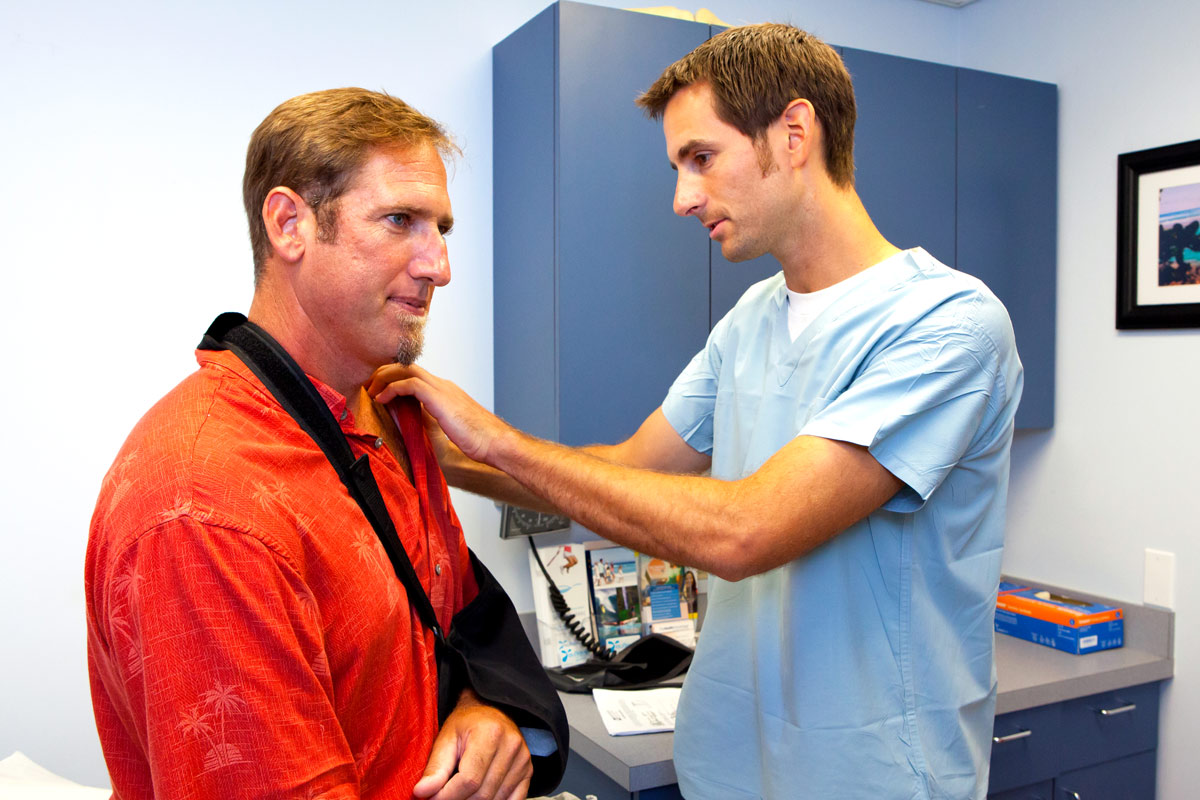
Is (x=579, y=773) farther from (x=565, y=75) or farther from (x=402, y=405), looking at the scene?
(x=565, y=75)

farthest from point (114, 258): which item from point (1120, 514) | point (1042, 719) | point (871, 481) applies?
point (1120, 514)

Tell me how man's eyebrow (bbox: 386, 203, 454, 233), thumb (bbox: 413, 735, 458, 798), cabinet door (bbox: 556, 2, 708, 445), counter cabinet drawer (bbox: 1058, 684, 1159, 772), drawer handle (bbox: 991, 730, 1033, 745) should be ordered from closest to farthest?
thumb (bbox: 413, 735, 458, 798) → man's eyebrow (bbox: 386, 203, 454, 233) → cabinet door (bbox: 556, 2, 708, 445) → drawer handle (bbox: 991, 730, 1033, 745) → counter cabinet drawer (bbox: 1058, 684, 1159, 772)

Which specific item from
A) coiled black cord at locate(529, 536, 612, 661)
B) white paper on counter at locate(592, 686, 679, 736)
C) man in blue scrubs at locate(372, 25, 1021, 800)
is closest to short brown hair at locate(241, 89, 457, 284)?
man in blue scrubs at locate(372, 25, 1021, 800)

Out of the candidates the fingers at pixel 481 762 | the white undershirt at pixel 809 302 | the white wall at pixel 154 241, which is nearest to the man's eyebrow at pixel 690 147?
the white undershirt at pixel 809 302

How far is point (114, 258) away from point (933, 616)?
1.71 m

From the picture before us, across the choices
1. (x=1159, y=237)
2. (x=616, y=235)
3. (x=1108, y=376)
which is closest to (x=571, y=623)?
(x=616, y=235)

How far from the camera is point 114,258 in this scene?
195 cm

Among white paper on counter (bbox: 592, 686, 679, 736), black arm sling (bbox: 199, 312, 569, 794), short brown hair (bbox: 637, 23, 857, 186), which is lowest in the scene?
white paper on counter (bbox: 592, 686, 679, 736)

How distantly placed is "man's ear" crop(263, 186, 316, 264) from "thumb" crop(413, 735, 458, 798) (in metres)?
0.60

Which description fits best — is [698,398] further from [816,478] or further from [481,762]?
[481,762]

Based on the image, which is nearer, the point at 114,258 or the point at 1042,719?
the point at 114,258

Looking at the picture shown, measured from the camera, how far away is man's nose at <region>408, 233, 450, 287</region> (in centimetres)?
119

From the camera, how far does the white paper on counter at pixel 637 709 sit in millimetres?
1896

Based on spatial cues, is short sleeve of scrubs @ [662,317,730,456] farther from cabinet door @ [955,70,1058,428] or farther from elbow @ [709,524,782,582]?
cabinet door @ [955,70,1058,428]
